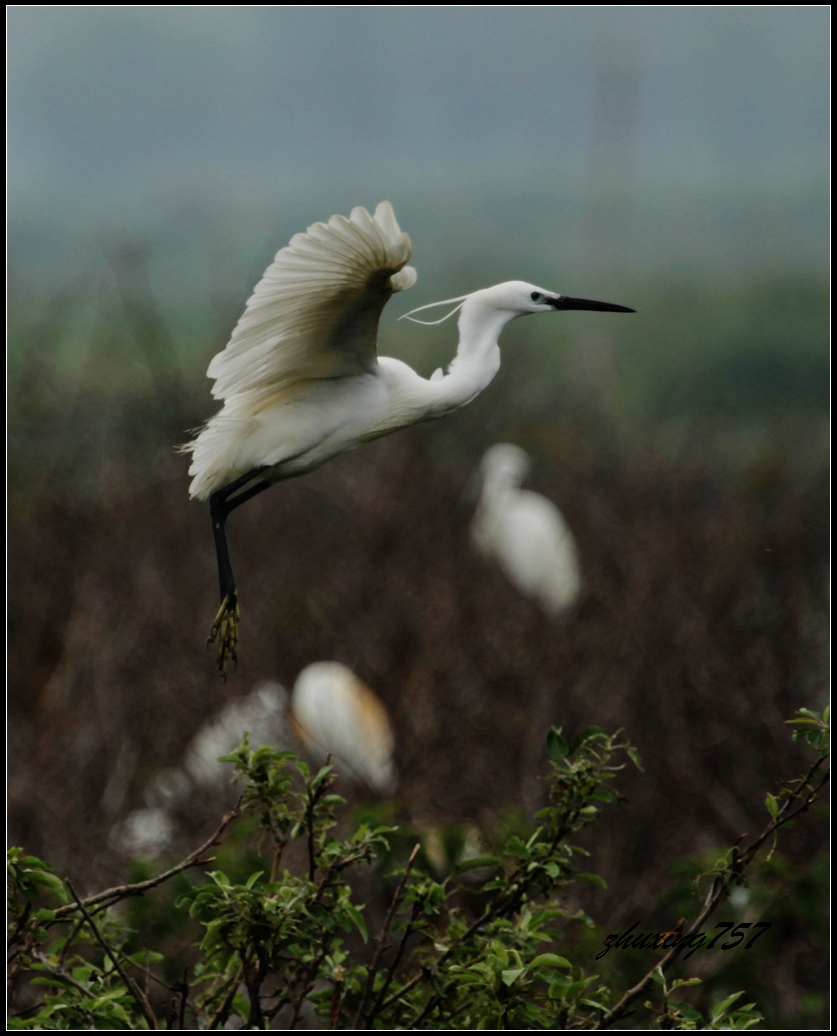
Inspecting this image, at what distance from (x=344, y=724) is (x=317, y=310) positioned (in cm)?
324

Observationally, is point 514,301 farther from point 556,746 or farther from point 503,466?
point 503,466

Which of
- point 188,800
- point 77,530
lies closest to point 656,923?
point 188,800

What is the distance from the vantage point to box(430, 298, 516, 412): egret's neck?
92.1 inches

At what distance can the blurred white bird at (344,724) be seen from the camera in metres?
4.91

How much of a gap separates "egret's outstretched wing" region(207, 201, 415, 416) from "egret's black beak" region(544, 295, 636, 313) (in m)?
0.39

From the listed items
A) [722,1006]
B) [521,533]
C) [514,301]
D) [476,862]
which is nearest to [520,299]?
[514,301]

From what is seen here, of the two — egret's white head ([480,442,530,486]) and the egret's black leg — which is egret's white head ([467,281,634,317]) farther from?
egret's white head ([480,442,530,486])

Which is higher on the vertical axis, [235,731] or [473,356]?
[473,356]

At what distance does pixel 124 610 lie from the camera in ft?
19.8

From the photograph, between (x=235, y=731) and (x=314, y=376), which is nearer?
(x=314, y=376)

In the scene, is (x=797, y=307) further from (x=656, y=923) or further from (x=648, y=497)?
(x=656, y=923)

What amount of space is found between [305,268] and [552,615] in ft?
14.1

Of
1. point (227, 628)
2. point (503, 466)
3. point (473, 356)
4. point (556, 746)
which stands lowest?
point (503, 466)

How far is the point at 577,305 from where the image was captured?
2.50 m
